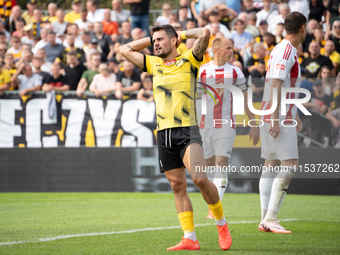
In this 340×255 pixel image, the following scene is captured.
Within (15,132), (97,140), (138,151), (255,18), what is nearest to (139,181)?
(138,151)

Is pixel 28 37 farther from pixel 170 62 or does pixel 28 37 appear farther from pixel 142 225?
pixel 170 62

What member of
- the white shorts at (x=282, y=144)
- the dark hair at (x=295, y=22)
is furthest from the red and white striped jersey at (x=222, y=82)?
the dark hair at (x=295, y=22)

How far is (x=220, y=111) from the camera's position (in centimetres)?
786

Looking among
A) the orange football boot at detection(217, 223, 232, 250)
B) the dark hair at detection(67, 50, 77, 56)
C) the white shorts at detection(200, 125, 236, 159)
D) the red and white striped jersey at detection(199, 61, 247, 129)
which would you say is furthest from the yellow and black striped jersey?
the dark hair at detection(67, 50, 77, 56)

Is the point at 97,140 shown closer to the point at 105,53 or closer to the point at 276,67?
the point at 105,53

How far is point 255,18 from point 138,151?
212 inches

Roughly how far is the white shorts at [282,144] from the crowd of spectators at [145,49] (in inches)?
154

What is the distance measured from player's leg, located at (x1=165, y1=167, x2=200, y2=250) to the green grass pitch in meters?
0.15

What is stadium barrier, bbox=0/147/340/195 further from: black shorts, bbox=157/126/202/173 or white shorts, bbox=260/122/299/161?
black shorts, bbox=157/126/202/173

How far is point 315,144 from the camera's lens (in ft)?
33.1

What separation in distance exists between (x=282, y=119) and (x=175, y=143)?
1.67 metres

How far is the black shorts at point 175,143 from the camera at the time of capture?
4895mm

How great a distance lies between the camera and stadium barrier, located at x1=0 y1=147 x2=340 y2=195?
10891mm

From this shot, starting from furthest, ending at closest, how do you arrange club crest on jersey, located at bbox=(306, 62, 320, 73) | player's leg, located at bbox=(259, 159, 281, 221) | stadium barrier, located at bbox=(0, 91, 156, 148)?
club crest on jersey, located at bbox=(306, 62, 320, 73) → stadium barrier, located at bbox=(0, 91, 156, 148) → player's leg, located at bbox=(259, 159, 281, 221)
